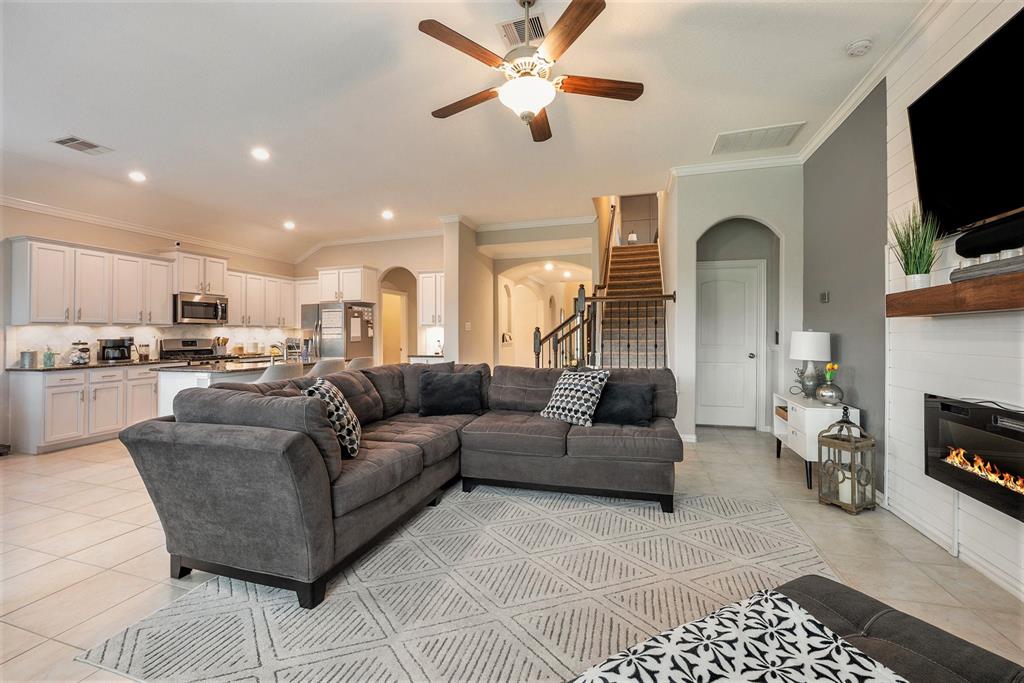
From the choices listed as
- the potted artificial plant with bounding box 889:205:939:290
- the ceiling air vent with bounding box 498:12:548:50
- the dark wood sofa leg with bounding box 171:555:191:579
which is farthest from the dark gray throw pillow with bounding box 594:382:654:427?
the dark wood sofa leg with bounding box 171:555:191:579

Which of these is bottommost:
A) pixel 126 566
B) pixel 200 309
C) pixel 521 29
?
pixel 126 566

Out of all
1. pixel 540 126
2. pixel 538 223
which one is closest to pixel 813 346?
pixel 540 126

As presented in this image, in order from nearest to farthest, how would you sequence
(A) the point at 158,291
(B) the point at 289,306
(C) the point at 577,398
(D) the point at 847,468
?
1. (D) the point at 847,468
2. (C) the point at 577,398
3. (A) the point at 158,291
4. (B) the point at 289,306

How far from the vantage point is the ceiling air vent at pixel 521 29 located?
2363mm

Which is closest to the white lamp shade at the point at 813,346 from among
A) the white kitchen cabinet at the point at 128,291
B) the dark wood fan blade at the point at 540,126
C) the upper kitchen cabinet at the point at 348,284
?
the dark wood fan blade at the point at 540,126

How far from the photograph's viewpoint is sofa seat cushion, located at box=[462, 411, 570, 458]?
3.06 meters

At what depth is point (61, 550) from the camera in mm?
2430

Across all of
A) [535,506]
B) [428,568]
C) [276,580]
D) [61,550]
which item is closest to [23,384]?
[61,550]

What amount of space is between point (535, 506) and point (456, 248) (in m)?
4.36

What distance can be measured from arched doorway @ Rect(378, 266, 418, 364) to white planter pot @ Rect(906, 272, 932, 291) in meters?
7.23

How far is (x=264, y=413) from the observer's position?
1953 mm

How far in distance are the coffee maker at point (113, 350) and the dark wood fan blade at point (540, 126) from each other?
5937 millimetres

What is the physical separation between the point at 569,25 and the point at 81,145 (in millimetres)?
4736

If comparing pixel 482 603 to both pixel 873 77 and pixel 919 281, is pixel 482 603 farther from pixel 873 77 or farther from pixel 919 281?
pixel 873 77
